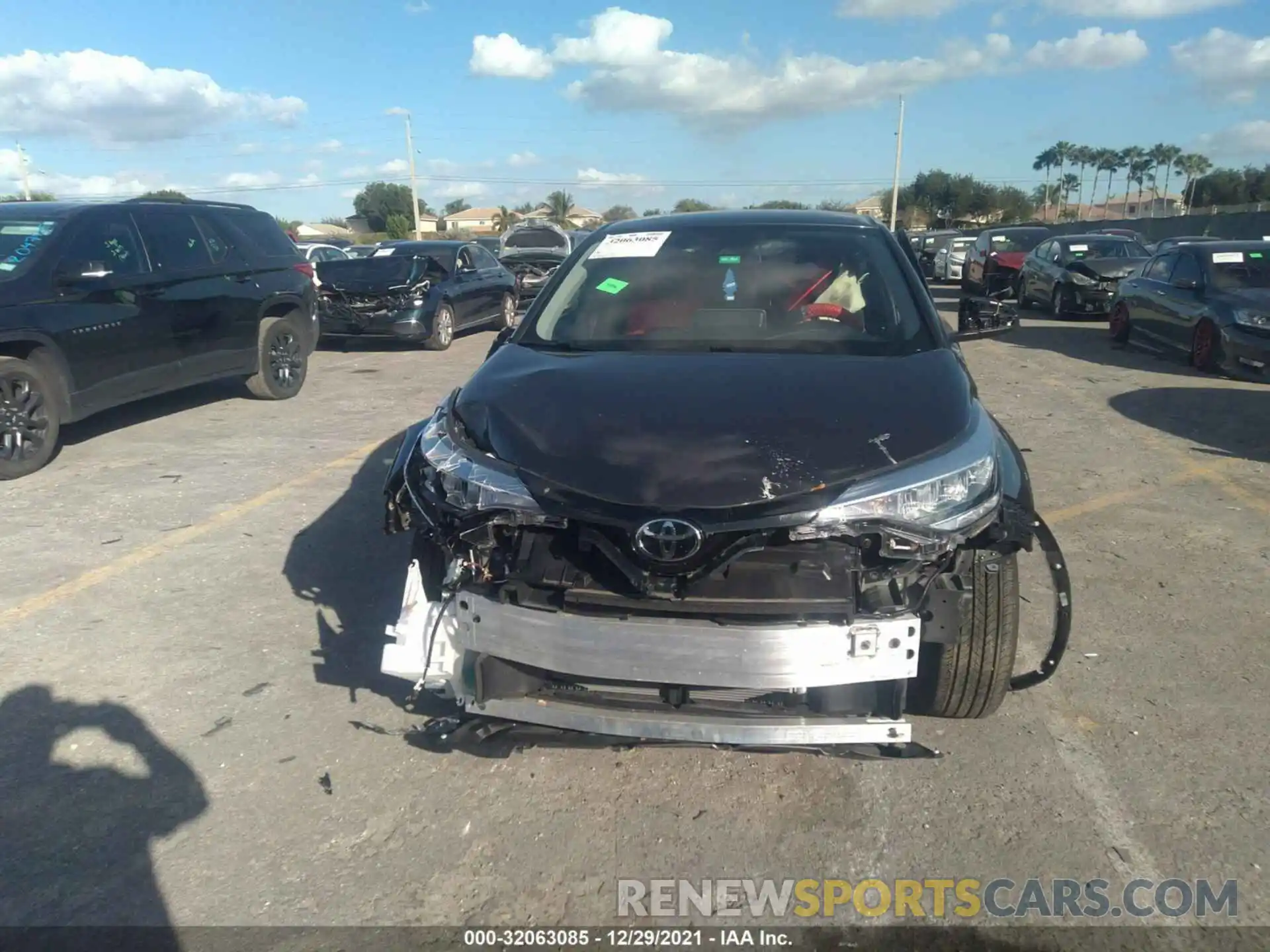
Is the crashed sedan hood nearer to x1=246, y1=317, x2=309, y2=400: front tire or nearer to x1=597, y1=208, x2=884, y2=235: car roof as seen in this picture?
x1=597, y1=208, x2=884, y2=235: car roof

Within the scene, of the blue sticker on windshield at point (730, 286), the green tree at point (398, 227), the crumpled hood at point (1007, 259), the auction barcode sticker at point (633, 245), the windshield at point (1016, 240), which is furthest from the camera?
the green tree at point (398, 227)

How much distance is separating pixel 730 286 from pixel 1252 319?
8.65 metres

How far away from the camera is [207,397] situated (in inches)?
391

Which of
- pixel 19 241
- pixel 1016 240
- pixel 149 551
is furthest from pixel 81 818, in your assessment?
pixel 1016 240

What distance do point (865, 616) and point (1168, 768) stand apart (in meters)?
1.43

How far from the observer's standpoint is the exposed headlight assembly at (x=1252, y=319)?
388 inches

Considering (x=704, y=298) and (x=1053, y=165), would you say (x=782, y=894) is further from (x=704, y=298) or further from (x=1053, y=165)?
(x=1053, y=165)

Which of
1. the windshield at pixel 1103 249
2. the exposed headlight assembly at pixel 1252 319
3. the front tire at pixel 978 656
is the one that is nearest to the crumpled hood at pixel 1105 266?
the windshield at pixel 1103 249

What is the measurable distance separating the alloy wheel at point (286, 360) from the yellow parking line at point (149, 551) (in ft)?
10.1

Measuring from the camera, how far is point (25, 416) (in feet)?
22.2

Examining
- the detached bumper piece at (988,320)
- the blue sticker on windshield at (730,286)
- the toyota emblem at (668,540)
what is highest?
the blue sticker on windshield at (730,286)

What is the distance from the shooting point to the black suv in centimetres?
682

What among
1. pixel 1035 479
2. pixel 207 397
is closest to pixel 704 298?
pixel 1035 479

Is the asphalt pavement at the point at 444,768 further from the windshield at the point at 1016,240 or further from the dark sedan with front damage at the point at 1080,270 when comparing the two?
the windshield at the point at 1016,240
